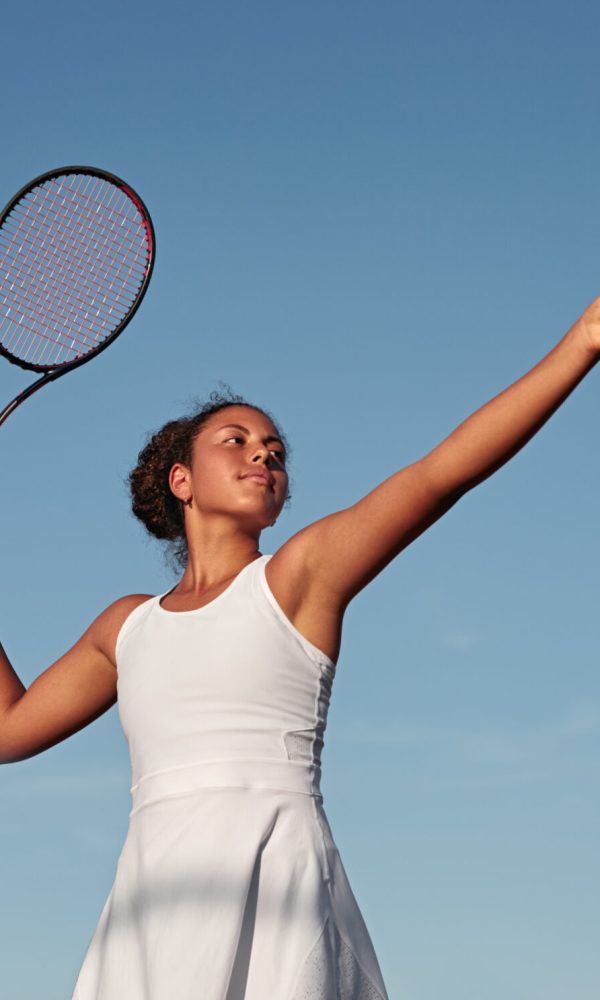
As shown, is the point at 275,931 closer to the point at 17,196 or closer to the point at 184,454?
the point at 184,454

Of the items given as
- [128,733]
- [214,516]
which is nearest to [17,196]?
[214,516]

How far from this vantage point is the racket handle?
19.0ft

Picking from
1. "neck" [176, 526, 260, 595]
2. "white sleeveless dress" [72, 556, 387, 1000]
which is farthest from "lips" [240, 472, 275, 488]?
"white sleeveless dress" [72, 556, 387, 1000]

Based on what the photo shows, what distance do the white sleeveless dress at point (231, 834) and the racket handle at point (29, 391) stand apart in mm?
1753

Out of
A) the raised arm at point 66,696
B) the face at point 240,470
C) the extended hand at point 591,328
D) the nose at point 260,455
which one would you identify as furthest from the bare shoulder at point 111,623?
the extended hand at point 591,328

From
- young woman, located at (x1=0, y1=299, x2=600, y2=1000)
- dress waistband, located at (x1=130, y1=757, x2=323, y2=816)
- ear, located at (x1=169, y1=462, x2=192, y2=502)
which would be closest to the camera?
young woman, located at (x1=0, y1=299, x2=600, y2=1000)

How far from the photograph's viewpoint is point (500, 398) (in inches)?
144

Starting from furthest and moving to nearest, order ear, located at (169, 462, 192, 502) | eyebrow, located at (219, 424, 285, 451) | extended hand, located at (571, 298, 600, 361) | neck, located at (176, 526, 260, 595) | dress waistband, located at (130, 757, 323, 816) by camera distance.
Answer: ear, located at (169, 462, 192, 502), eyebrow, located at (219, 424, 285, 451), neck, located at (176, 526, 260, 595), dress waistband, located at (130, 757, 323, 816), extended hand, located at (571, 298, 600, 361)

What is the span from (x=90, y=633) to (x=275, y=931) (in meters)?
1.31

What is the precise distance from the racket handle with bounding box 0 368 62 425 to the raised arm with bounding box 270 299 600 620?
196 centimetres

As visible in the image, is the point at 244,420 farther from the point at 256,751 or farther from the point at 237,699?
the point at 256,751

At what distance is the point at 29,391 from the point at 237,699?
2.29 meters

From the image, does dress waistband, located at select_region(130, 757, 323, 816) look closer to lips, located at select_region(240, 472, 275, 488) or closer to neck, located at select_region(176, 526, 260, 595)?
neck, located at select_region(176, 526, 260, 595)

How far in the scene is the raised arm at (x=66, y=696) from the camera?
15.6ft
